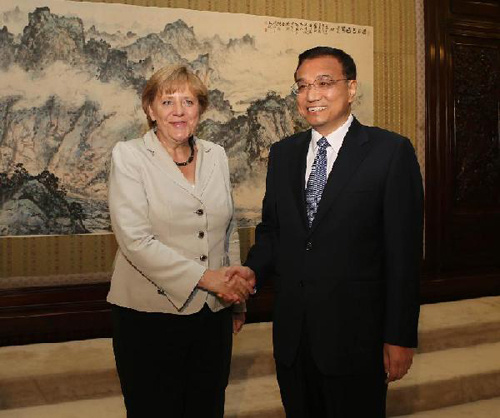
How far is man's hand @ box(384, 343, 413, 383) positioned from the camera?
5.77 feet

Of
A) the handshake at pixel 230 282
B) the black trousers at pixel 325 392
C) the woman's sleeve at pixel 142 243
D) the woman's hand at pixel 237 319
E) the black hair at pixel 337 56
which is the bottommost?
the black trousers at pixel 325 392

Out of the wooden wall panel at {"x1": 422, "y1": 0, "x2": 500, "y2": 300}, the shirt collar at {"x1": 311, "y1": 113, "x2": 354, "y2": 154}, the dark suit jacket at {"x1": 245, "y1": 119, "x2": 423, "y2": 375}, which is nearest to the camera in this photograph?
the dark suit jacket at {"x1": 245, "y1": 119, "x2": 423, "y2": 375}

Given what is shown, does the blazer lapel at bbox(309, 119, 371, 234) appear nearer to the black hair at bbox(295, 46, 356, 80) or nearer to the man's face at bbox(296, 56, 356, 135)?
the man's face at bbox(296, 56, 356, 135)

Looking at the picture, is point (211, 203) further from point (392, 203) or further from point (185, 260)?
point (392, 203)

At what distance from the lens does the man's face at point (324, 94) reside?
1.81 m

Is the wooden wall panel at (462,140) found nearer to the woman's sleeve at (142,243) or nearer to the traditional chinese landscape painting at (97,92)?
the traditional chinese landscape painting at (97,92)

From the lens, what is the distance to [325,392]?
1797mm

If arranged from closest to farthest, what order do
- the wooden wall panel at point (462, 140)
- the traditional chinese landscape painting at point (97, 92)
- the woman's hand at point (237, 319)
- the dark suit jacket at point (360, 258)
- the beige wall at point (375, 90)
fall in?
the dark suit jacket at point (360, 258), the woman's hand at point (237, 319), the traditional chinese landscape painting at point (97, 92), the beige wall at point (375, 90), the wooden wall panel at point (462, 140)

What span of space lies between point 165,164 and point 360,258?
68 centimetres

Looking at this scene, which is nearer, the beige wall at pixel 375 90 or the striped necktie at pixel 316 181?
the striped necktie at pixel 316 181

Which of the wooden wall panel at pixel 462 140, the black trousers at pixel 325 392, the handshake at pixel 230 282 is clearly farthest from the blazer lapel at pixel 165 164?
the wooden wall panel at pixel 462 140

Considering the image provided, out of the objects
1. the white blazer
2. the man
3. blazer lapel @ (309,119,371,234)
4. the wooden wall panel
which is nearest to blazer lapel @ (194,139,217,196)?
the white blazer

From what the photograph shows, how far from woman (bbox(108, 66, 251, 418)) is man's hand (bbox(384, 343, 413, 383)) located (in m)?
0.50

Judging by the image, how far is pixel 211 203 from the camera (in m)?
1.95
